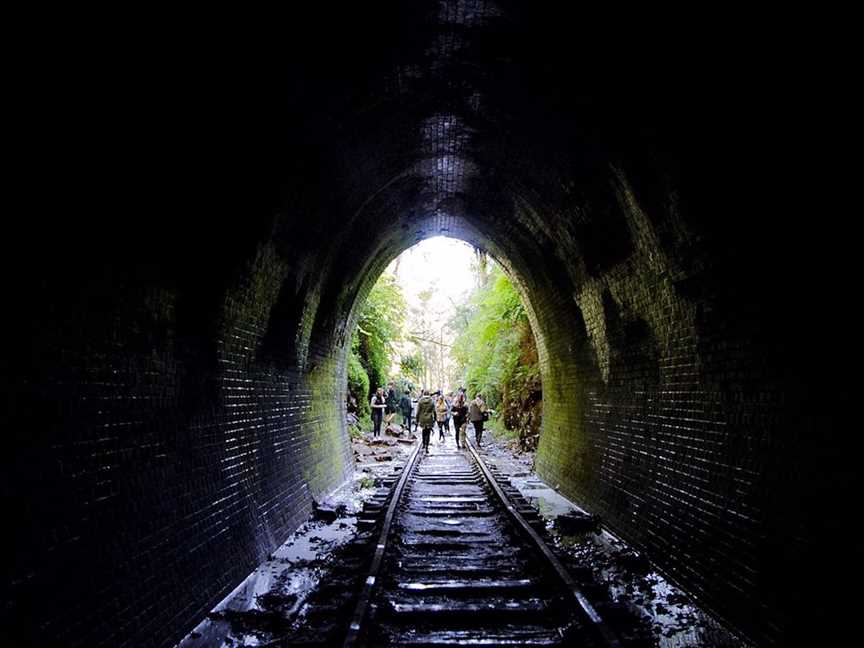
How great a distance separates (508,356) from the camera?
61.6ft

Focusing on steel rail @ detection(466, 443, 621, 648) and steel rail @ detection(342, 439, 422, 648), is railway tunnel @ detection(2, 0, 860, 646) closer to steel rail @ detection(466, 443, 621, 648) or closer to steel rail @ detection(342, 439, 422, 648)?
steel rail @ detection(466, 443, 621, 648)

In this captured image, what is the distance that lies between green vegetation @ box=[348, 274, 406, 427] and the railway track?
1263 cm

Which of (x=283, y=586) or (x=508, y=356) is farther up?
(x=508, y=356)

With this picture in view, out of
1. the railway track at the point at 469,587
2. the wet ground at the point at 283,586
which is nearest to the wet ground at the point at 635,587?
the railway track at the point at 469,587

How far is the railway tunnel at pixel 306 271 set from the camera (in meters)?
3.01

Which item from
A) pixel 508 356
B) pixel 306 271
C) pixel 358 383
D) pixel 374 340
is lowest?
pixel 358 383

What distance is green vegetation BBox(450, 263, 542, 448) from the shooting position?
53.8 feet

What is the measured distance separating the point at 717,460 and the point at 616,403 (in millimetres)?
2729

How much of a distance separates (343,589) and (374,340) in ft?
54.8

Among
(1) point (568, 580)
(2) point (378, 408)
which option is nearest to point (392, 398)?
(2) point (378, 408)

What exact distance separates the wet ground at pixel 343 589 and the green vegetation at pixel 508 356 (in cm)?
761

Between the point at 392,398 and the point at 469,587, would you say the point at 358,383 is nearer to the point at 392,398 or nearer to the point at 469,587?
the point at 392,398

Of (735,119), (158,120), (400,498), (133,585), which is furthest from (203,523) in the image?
(735,119)

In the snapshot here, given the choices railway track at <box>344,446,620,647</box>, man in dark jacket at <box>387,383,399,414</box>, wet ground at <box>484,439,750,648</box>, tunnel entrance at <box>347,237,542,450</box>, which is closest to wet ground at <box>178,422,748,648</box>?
wet ground at <box>484,439,750,648</box>
